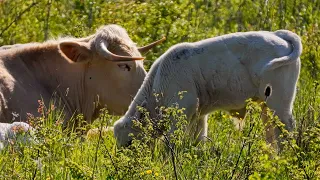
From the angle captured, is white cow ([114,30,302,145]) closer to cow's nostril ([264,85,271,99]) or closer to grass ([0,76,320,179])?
grass ([0,76,320,179])

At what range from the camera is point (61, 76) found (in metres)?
12.2

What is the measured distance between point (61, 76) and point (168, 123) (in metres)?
4.50

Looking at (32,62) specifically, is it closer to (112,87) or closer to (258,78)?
(112,87)

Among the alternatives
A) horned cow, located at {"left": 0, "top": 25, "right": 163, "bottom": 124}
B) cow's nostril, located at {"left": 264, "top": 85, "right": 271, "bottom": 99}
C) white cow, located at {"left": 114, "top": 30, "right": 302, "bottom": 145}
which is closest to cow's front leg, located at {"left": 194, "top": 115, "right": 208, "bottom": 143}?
white cow, located at {"left": 114, "top": 30, "right": 302, "bottom": 145}

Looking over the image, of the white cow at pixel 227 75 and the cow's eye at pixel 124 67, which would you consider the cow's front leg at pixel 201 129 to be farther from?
the cow's eye at pixel 124 67

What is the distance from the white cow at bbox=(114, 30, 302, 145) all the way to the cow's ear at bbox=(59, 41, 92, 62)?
1.69 metres

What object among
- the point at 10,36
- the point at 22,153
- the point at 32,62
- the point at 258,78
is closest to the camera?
the point at 22,153

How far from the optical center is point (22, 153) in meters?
8.80

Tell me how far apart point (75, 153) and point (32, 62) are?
9.44ft

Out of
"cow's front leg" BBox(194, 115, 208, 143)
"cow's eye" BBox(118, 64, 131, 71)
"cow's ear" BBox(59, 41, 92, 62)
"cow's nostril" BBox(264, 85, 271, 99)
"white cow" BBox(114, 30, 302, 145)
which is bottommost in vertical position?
"cow's front leg" BBox(194, 115, 208, 143)

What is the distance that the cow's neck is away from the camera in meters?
12.1

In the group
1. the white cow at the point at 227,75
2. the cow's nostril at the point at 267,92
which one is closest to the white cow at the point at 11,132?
the white cow at the point at 227,75

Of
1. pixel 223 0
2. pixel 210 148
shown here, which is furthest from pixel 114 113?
pixel 223 0

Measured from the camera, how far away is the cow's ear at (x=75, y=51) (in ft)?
39.8
